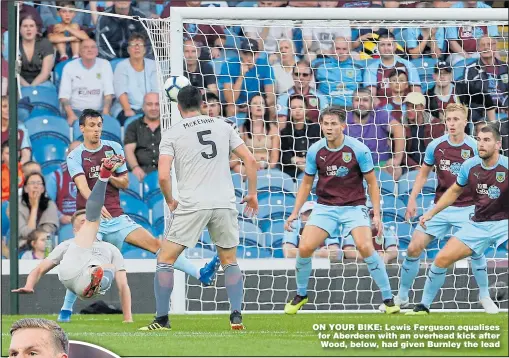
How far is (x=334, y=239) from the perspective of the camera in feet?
39.1

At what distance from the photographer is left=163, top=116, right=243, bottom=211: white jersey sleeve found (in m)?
8.20

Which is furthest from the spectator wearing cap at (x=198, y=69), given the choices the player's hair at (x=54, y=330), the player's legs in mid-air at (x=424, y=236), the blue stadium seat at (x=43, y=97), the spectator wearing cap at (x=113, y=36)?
the player's hair at (x=54, y=330)

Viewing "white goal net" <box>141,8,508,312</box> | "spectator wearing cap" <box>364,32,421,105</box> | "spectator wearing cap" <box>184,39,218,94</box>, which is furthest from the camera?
"spectator wearing cap" <box>184,39,218,94</box>

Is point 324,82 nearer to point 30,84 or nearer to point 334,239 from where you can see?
point 334,239

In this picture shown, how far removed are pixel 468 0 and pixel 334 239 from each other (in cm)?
317

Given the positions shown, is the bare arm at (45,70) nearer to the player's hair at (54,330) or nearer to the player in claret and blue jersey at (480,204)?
the player in claret and blue jersey at (480,204)

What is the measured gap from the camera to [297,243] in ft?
39.0

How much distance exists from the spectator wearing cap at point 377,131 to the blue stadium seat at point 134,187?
6.99 ft

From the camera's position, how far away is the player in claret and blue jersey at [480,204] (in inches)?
371

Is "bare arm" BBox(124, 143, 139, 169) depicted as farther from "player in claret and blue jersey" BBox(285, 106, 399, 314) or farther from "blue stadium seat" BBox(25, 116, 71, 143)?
"player in claret and blue jersey" BBox(285, 106, 399, 314)

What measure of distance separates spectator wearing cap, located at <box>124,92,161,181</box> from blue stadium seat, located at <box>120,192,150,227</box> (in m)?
0.22

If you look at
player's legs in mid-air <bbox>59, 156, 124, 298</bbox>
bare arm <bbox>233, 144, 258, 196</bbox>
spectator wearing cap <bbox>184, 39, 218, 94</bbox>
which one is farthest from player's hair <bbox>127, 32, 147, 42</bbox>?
player's legs in mid-air <bbox>59, 156, 124, 298</bbox>

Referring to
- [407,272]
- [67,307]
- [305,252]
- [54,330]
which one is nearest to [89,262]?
[67,307]

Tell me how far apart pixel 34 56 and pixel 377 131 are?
3575 mm
